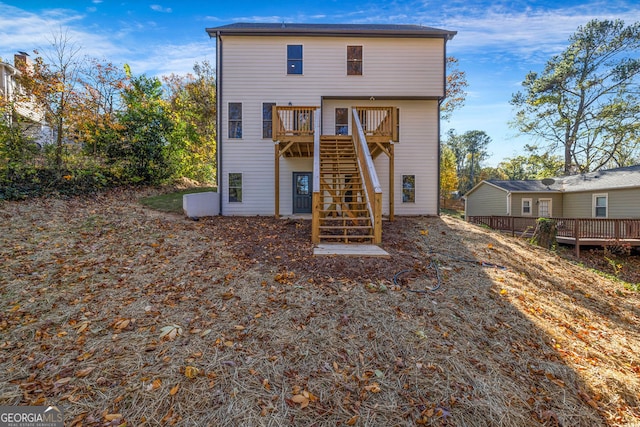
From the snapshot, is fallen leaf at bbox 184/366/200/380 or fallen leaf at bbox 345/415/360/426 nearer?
fallen leaf at bbox 345/415/360/426

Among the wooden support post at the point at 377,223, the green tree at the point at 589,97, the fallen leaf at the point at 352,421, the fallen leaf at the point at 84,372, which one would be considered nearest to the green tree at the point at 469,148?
the green tree at the point at 589,97

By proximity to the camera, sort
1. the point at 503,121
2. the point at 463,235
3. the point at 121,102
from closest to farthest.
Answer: the point at 463,235
the point at 121,102
the point at 503,121

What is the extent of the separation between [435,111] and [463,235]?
19.0 ft

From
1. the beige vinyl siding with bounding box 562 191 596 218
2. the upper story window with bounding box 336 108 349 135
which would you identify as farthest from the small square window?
the beige vinyl siding with bounding box 562 191 596 218

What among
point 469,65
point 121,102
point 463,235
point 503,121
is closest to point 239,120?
point 121,102

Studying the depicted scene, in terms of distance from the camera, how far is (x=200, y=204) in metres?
9.62

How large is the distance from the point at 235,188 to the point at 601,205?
19.5 m

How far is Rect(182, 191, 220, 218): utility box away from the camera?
29.6 ft

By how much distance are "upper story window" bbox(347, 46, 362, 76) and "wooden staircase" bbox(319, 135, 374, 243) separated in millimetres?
3331

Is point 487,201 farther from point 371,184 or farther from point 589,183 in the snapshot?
point 371,184

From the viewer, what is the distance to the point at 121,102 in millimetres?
13320

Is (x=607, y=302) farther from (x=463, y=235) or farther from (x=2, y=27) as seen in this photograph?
(x=2, y=27)

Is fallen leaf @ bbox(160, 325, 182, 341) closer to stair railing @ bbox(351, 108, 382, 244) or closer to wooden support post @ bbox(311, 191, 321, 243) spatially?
wooden support post @ bbox(311, 191, 321, 243)

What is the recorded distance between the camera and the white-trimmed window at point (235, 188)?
10992 mm
